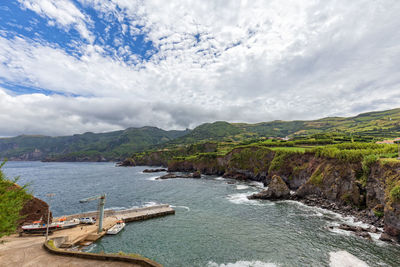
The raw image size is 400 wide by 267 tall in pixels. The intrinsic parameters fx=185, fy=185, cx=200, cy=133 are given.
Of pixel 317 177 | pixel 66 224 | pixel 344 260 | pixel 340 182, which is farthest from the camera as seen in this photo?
pixel 317 177

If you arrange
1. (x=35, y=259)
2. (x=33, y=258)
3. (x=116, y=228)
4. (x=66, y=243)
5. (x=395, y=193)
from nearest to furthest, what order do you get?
(x=35, y=259), (x=33, y=258), (x=66, y=243), (x=395, y=193), (x=116, y=228)

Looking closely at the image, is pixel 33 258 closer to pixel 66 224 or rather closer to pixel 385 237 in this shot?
pixel 66 224

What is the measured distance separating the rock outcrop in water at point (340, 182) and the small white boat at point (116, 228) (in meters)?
43.6

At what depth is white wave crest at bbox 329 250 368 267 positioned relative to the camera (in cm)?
2728

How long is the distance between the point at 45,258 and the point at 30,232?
19.6 m

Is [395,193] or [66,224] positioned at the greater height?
[395,193]

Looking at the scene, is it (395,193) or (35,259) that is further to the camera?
(395,193)

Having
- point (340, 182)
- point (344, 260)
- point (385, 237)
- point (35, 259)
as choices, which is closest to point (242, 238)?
point (344, 260)

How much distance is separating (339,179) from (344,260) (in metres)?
32.0

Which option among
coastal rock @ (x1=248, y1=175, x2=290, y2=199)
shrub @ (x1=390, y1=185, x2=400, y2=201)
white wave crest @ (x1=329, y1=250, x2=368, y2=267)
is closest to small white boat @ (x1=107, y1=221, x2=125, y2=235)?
white wave crest @ (x1=329, y1=250, x2=368, y2=267)

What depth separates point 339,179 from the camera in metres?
53.8

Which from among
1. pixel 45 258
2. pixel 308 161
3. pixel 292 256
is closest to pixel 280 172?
pixel 308 161

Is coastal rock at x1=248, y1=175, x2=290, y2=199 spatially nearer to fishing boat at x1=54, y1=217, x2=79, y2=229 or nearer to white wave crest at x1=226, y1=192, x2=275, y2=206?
white wave crest at x1=226, y1=192, x2=275, y2=206

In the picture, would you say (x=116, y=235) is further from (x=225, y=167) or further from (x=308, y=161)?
(x=225, y=167)
